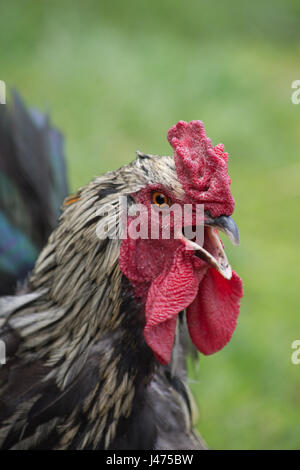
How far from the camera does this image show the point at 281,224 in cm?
544

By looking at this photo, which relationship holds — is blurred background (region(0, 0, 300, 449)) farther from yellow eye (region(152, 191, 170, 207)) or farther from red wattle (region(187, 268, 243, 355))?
yellow eye (region(152, 191, 170, 207))

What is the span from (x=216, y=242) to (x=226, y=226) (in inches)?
4.0

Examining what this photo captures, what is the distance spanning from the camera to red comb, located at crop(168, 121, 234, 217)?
1864mm

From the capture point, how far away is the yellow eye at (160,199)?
1.93 m

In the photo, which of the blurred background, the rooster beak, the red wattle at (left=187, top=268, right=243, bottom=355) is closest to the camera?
the rooster beak

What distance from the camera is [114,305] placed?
78.2 inches

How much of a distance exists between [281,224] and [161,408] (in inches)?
129

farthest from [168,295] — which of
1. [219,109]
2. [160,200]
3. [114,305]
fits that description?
[219,109]

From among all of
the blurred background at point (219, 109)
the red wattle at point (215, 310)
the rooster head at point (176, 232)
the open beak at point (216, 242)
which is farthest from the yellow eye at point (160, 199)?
the blurred background at point (219, 109)

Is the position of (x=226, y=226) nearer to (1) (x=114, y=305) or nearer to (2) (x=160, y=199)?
(2) (x=160, y=199)

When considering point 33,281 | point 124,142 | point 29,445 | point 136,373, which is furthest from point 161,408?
point 124,142

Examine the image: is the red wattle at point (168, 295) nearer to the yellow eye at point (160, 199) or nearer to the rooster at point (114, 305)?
the rooster at point (114, 305)

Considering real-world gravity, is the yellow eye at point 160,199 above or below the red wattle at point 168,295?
above

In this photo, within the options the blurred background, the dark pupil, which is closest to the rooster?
the dark pupil
